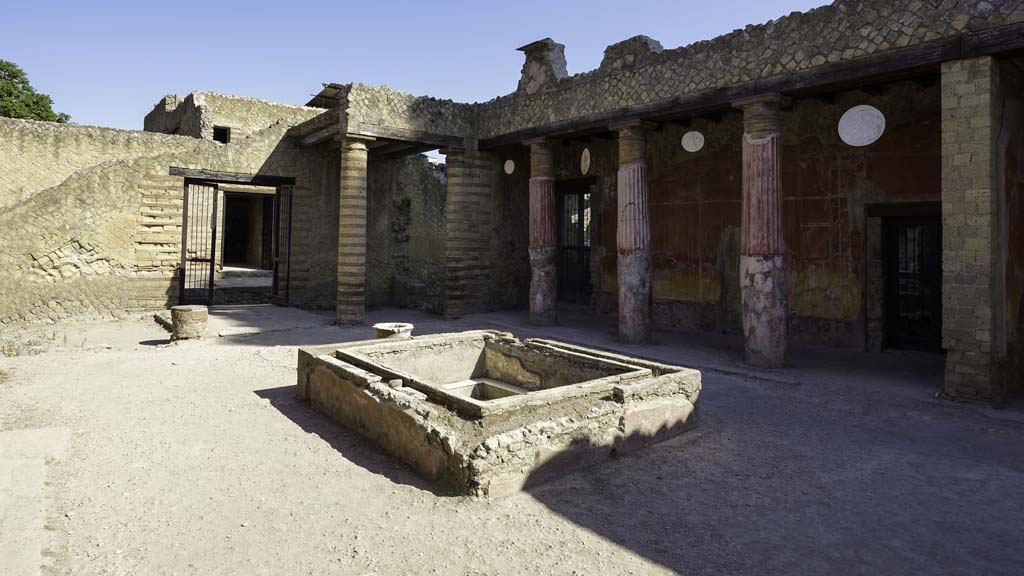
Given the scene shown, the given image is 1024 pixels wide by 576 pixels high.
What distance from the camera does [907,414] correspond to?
5.52m

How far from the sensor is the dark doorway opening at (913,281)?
795cm

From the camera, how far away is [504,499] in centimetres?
354

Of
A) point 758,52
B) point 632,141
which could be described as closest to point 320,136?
point 632,141

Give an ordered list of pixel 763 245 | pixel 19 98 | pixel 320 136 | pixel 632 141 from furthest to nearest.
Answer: pixel 19 98
pixel 320 136
pixel 632 141
pixel 763 245

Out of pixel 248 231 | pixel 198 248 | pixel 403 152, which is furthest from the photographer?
pixel 248 231

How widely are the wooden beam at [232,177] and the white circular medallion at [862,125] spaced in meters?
9.77

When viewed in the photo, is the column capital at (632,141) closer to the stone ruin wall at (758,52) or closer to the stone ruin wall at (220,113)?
the stone ruin wall at (758,52)

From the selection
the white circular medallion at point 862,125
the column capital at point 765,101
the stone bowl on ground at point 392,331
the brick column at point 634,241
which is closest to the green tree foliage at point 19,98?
the stone bowl on ground at point 392,331

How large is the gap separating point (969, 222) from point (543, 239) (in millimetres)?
6372

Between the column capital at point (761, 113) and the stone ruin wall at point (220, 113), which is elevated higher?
the stone ruin wall at point (220, 113)

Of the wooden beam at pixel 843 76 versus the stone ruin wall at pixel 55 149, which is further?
the stone ruin wall at pixel 55 149

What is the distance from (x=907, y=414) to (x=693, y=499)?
3.13 meters

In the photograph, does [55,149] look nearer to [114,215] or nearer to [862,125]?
[114,215]

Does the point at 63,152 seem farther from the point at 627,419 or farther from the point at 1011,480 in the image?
the point at 1011,480
